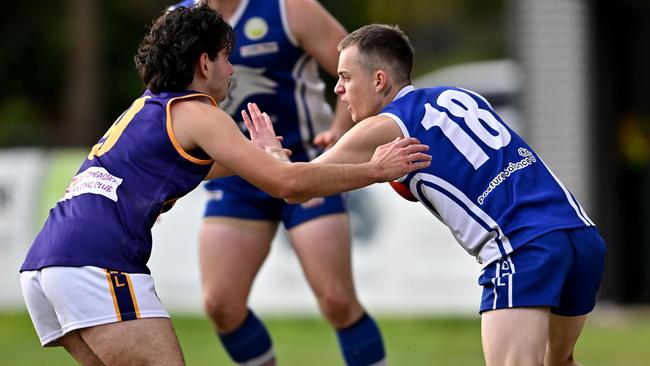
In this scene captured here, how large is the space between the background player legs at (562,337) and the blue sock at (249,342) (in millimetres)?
1706

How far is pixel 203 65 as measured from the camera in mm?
4641

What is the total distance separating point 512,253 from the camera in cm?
465

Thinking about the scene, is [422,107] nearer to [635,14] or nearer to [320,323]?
[320,323]

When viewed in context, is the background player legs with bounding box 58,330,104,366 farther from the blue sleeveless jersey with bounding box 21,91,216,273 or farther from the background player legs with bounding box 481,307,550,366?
the background player legs with bounding box 481,307,550,366

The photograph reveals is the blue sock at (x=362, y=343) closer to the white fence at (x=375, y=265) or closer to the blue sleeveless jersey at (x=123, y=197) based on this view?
the blue sleeveless jersey at (x=123, y=197)

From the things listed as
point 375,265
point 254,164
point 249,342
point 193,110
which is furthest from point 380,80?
point 375,265

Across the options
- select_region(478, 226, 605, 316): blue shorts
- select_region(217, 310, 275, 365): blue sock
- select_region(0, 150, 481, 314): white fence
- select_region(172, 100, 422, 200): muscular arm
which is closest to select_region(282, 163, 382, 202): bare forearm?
select_region(172, 100, 422, 200): muscular arm

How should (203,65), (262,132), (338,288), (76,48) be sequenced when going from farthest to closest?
(76,48) → (338,288) → (262,132) → (203,65)

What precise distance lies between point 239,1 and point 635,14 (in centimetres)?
714

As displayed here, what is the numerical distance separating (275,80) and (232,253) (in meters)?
0.88

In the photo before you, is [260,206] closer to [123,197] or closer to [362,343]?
[362,343]

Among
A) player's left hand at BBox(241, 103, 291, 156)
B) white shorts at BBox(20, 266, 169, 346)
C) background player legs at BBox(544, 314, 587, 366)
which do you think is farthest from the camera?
background player legs at BBox(544, 314, 587, 366)

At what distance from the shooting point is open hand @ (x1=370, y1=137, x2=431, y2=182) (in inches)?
179

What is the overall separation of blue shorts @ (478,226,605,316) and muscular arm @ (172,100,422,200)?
1.80 feet
